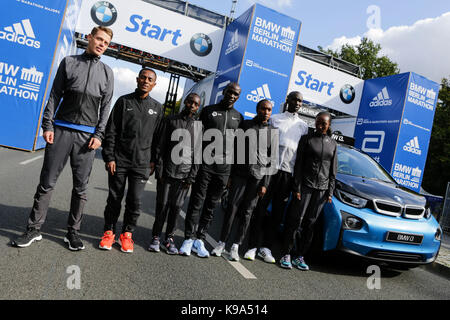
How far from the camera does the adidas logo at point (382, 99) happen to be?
1402 centimetres

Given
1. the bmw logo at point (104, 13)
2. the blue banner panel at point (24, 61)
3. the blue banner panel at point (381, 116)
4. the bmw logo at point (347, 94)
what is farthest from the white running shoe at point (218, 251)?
the bmw logo at point (347, 94)

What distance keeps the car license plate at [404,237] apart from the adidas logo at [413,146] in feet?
33.8

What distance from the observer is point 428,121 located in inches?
532

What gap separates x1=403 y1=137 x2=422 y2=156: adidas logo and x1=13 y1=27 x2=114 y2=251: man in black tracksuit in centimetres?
1263

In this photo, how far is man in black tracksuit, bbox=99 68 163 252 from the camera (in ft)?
11.6

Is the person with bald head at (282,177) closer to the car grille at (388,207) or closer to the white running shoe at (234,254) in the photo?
the white running shoe at (234,254)

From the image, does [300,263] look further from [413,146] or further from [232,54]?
[413,146]

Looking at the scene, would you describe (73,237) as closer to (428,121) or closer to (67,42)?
(67,42)

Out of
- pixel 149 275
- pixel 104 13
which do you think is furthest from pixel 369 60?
pixel 149 275

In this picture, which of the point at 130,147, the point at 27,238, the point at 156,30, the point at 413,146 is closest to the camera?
the point at 27,238

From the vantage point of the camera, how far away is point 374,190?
13.3ft

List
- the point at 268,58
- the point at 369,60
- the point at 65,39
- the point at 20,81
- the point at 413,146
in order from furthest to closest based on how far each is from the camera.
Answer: the point at 369,60 → the point at 413,146 → the point at 268,58 → the point at 65,39 → the point at 20,81

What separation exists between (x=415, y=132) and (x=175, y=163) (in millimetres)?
12610
